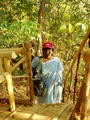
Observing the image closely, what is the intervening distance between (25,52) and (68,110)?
0.85 meters

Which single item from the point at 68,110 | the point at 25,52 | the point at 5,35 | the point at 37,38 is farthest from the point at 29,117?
the point at 37,38

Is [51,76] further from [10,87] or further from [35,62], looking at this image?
[10,87]

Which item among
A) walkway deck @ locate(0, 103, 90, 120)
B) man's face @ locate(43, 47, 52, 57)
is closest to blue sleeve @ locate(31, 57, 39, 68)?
man's face @ locate(43, 47, 52, 57)

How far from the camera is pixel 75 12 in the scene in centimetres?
443

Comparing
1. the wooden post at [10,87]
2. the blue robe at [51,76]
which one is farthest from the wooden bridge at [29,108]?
the blue robe at [51,76]

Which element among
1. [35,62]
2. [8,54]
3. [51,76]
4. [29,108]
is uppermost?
[8,54]

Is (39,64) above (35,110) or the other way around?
above

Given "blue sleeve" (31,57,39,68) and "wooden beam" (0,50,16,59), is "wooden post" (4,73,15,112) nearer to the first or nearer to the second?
"wooden beam" (0,50,16,59)

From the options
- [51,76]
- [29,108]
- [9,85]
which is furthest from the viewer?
[51,76]

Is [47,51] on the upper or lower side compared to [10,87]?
upper

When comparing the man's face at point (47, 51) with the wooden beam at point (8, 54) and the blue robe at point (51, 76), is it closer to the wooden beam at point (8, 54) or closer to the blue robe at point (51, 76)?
the blue robe at point (51, 76)

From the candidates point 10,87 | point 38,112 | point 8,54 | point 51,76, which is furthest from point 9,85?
point 51,76

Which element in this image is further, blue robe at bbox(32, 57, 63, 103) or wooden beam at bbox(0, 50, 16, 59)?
blue robe at bbox(32, 57, 63, 103)

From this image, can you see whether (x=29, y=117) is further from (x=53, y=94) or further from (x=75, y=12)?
(x=75, y=12)
